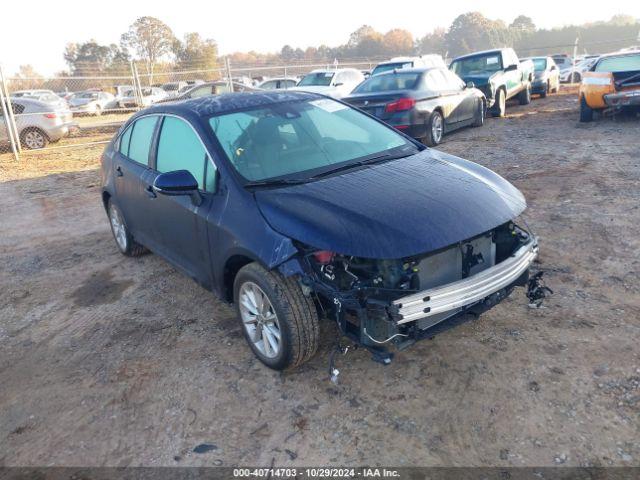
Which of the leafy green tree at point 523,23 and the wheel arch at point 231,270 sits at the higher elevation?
the leafy green tree at point 523,23

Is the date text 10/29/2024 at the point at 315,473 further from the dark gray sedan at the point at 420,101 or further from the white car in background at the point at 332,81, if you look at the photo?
the white car in background at the point at 332,81

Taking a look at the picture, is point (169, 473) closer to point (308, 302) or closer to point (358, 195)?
point (308, 302)

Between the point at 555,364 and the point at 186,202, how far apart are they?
9.06 feet

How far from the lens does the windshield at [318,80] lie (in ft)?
52.4

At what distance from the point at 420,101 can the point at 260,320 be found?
7.31 m

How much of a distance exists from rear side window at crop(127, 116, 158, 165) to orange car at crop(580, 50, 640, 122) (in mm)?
9437

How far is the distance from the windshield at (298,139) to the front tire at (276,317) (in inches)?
29.2

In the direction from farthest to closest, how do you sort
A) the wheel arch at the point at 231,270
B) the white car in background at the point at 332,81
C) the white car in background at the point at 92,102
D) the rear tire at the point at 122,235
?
1. the white car in background at the point at 92,102
2. the white car in background at the point at 332,81
3. the rear tire at the point at 122,235
4. the wheel arch at the point at 231,270

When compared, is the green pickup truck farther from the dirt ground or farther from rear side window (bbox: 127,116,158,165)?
rear side window (bbox: 127,116,158,165)

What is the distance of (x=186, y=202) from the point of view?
391 centimetres

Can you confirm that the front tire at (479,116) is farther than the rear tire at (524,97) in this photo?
No

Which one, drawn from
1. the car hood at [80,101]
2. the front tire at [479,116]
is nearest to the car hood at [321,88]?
the front tire at [479,116]

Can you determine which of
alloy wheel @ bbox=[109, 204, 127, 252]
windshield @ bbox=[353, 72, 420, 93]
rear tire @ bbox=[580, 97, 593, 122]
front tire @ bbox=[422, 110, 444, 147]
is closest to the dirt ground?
alloy wheel @ bbox=[109, 204, 127, 252]

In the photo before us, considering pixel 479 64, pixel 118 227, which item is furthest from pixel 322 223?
pixel 479 64
